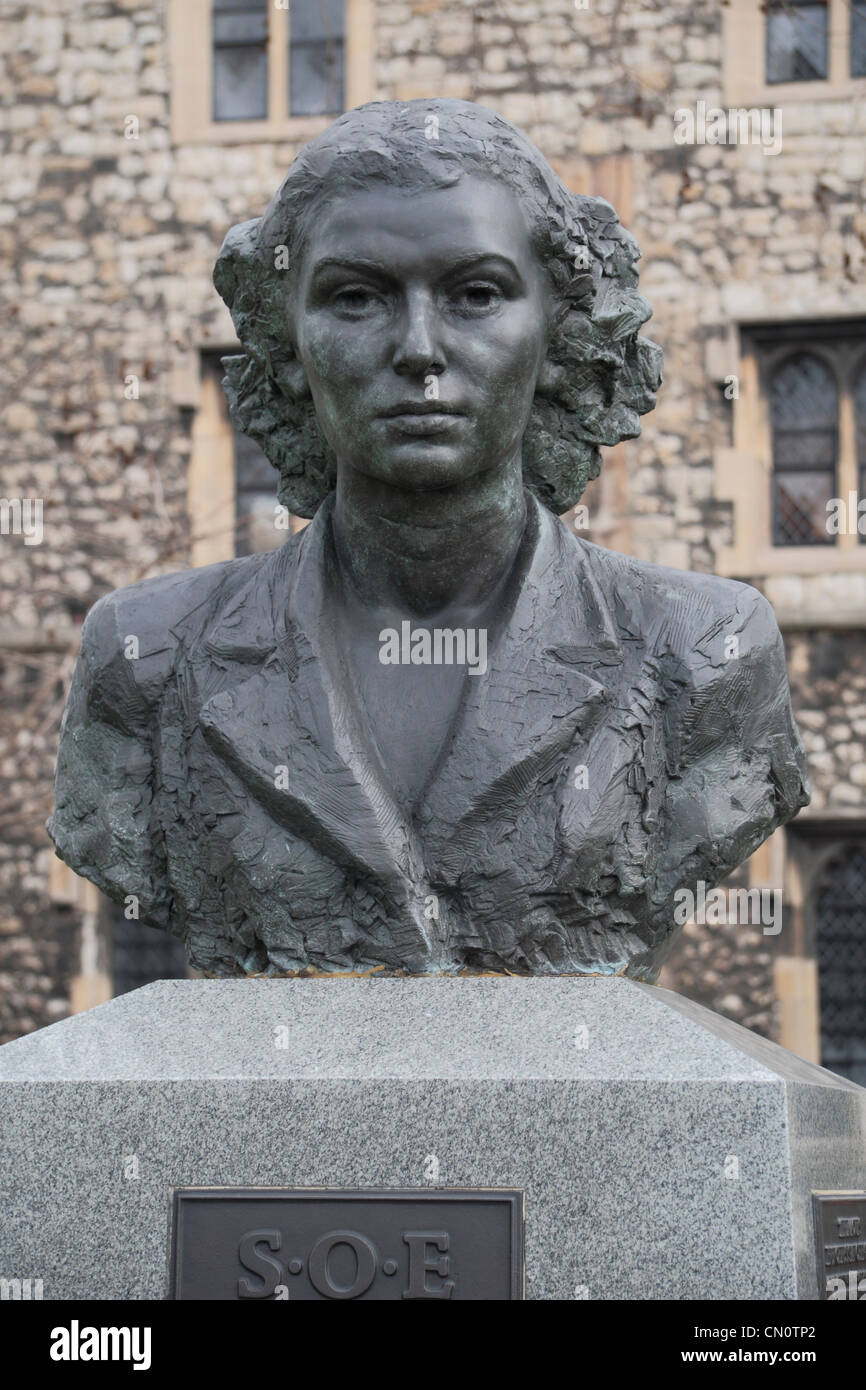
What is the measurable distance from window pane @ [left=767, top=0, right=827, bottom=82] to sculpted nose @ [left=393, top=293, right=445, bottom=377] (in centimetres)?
1143

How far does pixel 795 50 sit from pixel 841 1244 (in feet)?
39.8

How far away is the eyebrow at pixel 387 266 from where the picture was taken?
3992 millimetres

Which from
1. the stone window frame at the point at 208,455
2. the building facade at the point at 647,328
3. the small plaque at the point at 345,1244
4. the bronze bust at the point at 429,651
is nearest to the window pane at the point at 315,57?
the building facade at the point at 647,328

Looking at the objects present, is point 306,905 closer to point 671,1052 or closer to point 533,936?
point 533,936

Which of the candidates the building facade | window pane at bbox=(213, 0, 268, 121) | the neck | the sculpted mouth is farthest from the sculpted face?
window pane at bbox=(213, 0, 268, 121)

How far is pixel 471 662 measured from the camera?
4.28 metres

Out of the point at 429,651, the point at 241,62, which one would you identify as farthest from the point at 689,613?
the point at 241,62

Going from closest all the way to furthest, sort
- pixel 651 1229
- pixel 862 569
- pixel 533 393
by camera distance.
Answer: pixel 651 1229
pixel 533 393
pixel 862 569

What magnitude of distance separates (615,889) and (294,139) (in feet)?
38.4

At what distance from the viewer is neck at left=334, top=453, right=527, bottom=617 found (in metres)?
4.27

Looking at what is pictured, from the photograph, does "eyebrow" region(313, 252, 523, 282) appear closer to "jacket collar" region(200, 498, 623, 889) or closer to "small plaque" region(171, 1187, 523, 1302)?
"jacket collar" region(200, 498, 623, 889)

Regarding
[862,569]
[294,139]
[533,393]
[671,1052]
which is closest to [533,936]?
[671,1052]

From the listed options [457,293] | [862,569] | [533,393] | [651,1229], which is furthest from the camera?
[862,569]

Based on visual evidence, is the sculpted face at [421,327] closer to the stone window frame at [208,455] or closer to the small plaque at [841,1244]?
the small plaque at [841,1244]
